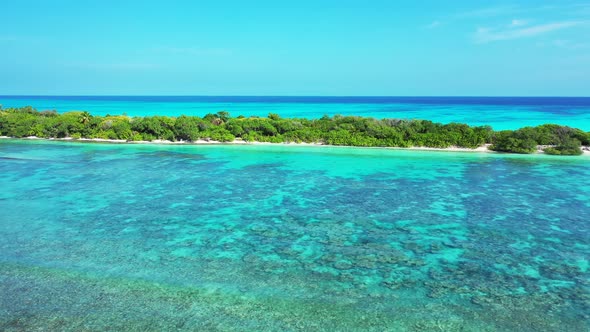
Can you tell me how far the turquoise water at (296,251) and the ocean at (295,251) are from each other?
0.04 m

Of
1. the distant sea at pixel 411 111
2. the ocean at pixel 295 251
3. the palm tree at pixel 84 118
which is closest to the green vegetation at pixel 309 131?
the palm tree at pixel 84 118

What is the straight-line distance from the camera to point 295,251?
9.95m

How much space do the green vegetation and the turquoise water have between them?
24.4 ft

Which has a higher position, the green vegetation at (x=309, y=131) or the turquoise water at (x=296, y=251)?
the green vegetation at (x=309, y=131)

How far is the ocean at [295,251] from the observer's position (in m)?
7.05

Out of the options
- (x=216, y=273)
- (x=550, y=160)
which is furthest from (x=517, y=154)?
(x=216, y=273)

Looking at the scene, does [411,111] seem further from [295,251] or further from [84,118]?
→ [295,251]

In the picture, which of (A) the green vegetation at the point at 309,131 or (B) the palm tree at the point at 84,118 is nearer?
(A) the green vegetation at the point at 309,131

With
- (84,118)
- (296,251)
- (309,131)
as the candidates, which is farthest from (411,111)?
(296,251)

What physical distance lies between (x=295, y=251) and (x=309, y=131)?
2294 cm

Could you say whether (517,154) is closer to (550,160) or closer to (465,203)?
(550,160)

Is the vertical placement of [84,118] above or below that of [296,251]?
above

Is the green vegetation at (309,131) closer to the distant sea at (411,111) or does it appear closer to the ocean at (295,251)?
the ocean at (295,251)

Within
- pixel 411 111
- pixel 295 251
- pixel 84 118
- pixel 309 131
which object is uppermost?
pixel 84 118
